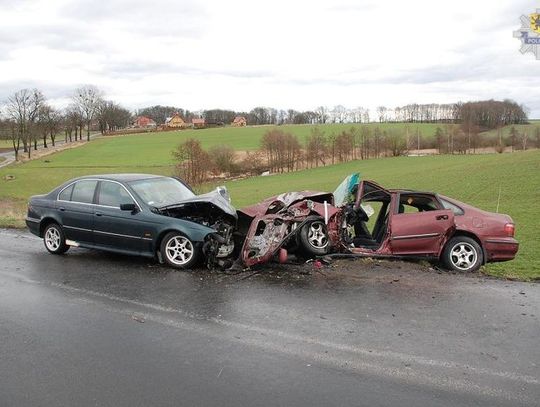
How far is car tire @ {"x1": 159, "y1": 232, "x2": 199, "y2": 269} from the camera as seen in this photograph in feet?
25.9

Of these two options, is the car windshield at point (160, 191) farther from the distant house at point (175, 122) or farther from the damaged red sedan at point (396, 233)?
the distant house at point (175, 122)

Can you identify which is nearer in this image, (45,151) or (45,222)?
(45,222)

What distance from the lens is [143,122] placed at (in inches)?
5743

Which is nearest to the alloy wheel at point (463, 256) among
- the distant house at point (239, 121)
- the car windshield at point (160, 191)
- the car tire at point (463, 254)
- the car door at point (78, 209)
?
the car tire at point (463, 254)

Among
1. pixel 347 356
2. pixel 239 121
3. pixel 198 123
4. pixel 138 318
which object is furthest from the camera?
pixel 239 121

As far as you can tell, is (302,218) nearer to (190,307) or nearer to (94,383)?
(190,307)

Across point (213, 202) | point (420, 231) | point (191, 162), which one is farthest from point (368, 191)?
point (191, 162)

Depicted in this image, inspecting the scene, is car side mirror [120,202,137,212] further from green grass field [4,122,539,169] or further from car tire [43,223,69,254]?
green grass field [4,122,539,169]

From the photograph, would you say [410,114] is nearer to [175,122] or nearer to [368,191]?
[175,122]

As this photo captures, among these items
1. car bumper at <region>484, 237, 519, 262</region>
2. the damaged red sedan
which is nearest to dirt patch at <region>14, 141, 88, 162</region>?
the damaged red sedan

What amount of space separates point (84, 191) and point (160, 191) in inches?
54.6

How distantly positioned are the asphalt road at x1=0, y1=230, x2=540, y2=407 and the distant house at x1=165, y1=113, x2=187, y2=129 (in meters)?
134

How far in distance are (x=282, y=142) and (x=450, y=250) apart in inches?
2645

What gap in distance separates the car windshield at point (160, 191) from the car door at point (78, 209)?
2.88 feet
